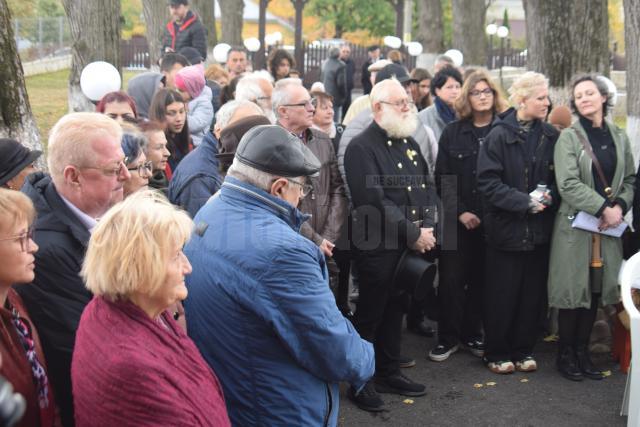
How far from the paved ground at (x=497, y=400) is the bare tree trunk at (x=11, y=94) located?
2.78 metres

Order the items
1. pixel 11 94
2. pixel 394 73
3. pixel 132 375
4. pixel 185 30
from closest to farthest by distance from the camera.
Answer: pixel 132 375, pixel 11 94, pixel 394 73, pixel 185 30

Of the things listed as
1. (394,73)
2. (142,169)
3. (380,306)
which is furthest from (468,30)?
(142,169)

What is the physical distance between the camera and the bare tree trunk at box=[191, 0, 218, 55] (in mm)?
17734

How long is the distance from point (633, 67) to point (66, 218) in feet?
19.5

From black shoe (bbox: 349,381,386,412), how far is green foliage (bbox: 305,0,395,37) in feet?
127

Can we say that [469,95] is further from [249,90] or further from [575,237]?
[249,90]

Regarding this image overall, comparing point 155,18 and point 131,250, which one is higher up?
point 155,18

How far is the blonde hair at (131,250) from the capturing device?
2.40 m

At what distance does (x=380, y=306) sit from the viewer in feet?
17.1

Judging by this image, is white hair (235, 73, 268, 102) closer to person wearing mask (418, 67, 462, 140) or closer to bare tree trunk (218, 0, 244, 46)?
person wearing mask (418, 67, 462, 140)

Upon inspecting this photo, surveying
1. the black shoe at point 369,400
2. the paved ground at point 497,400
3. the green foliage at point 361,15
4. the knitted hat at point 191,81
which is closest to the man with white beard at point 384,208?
the black shoe at point 369,400

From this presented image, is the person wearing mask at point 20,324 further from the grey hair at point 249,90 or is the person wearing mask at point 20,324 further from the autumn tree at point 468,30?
the autumn tree at point 468,30

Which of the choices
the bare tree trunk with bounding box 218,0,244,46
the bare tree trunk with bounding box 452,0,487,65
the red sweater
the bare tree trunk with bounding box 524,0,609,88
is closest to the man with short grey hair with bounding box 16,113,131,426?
the red sweater

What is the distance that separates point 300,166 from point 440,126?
381 cm
